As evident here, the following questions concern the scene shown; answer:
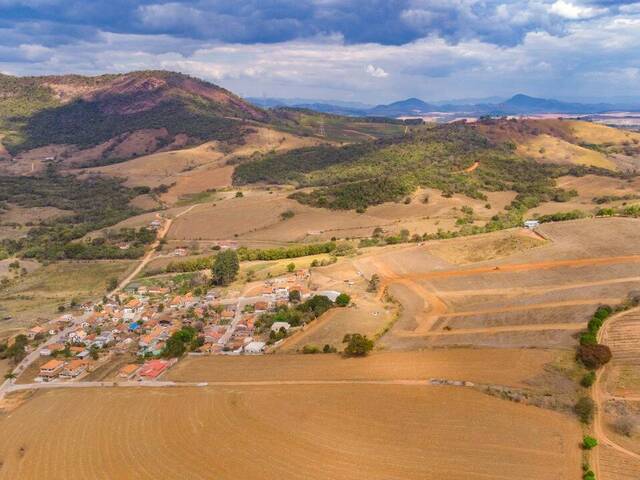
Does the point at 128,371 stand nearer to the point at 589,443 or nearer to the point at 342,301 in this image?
the point at 342,301

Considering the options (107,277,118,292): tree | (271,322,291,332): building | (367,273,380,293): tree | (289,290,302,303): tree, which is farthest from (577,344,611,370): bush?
(107,277,118,292): tree

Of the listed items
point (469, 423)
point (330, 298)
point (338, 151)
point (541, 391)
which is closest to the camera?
point (469, 423)

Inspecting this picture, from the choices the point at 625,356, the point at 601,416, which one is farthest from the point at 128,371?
the point at 625,356

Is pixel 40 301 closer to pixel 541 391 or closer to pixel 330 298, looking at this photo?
pixel 330 298

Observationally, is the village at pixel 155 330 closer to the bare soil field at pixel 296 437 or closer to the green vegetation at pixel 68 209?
the bare soil field at pixel 296 437

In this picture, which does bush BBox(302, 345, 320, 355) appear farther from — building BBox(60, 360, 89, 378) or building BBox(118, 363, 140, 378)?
building BBox(60, 360, 89, 378)

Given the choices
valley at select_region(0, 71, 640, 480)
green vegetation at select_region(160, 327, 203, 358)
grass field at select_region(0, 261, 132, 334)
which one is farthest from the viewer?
grass field at select_region(0, 261, 132, 334)

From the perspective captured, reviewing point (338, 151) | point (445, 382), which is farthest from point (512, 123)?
point (445, 382)
